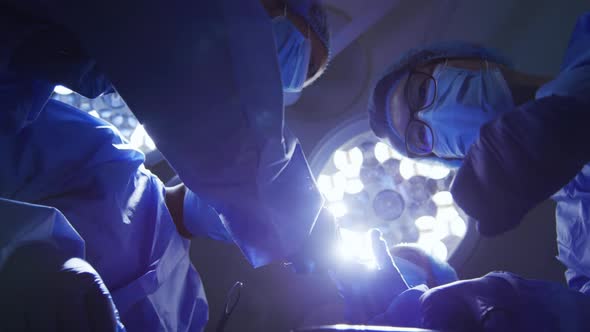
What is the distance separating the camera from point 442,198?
5.28 feet

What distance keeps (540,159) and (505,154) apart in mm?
67

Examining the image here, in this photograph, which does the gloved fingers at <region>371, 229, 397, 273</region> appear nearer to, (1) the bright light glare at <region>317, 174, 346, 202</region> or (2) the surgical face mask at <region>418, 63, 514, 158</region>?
(2) the surgical face mask at <region>418, 63, 514, 158</region>

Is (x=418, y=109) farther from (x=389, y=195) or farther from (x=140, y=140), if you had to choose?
(x=140, y=140)

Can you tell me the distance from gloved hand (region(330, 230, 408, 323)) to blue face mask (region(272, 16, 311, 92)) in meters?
0.57

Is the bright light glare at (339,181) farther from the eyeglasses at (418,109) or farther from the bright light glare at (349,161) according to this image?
the eyeglasses at (418,109)

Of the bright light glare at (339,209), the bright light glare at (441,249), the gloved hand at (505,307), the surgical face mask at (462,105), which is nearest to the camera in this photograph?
the gloved hand at (505,307)

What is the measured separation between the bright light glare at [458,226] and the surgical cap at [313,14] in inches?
42.8

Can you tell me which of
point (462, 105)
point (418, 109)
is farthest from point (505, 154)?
point (418, 109)

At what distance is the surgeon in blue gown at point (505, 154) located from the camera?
2.17 ft

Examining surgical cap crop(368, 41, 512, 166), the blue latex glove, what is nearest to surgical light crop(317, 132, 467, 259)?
surgical cap crop(368, 41, 512, 166)

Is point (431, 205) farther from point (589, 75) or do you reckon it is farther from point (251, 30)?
point (251, 30)

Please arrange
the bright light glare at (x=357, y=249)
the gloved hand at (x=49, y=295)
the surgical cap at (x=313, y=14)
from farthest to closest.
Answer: the bright light glare at (x=357, y=249) → the surgical cap at (x=313, y=14) → the gloved hand at (x=49, y=295)

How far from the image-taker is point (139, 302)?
2.71 ft

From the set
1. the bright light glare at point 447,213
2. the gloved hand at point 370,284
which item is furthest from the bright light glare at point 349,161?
the gloved hand at point 370,284
